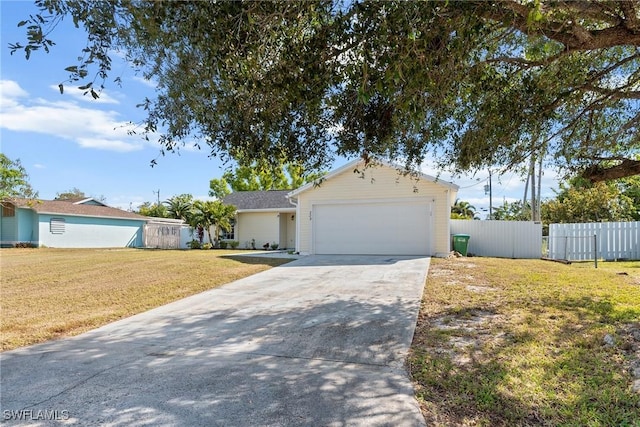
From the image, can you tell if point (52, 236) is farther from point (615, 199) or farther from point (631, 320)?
point (615, 199)

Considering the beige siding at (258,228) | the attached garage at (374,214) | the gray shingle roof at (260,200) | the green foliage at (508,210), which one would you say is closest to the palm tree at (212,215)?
the beige siding at (258,228)

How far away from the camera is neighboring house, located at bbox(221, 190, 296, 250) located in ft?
78.0

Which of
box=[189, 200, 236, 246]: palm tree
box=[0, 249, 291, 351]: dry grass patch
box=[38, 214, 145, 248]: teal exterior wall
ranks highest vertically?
box=[189, 200, 236, 246]: palm tree

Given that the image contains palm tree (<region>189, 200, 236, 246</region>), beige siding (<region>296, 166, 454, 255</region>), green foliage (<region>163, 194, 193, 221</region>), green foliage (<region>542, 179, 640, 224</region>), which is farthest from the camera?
green foliage (<region>163, 194, 193, 221</region>)

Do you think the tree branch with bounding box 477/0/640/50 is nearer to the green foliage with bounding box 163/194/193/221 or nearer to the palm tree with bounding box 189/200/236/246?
the palm tree with bounding box 189/200/236/246

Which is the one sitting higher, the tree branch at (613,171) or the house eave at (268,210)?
the tree branch at (613,171)

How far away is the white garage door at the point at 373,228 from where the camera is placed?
51.0 feet

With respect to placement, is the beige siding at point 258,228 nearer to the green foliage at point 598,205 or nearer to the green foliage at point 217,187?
the green foliage at point 217,187

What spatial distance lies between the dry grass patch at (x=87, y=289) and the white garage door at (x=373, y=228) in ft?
11.0

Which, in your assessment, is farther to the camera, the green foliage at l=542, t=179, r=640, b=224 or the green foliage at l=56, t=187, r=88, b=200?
the green foliage at l=56, t=187, r=88, b=200

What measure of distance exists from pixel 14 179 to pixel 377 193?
79.0 feet

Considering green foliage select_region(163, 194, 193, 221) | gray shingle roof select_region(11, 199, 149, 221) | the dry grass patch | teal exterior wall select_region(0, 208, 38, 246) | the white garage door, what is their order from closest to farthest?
the dry grass patch < the white garage door < gray shingle roof select_region(11, 199, 149, 221) < teal exterior wall select_region(0, 208, 38, 246) < green foliage select_region(163, 194, 193, 221)

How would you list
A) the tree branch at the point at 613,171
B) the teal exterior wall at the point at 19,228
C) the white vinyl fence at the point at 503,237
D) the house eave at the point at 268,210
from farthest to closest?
1. the house eave at the point at 268,210
2. the teal exterior wall at the point at 19,228
3. the white vinyl fence at the point at 503,237
4. the tree branch at the point at 613,171

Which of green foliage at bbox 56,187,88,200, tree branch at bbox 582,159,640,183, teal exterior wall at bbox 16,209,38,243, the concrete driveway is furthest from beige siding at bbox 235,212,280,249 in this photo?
green foliage at bbox 56,187,88,200
